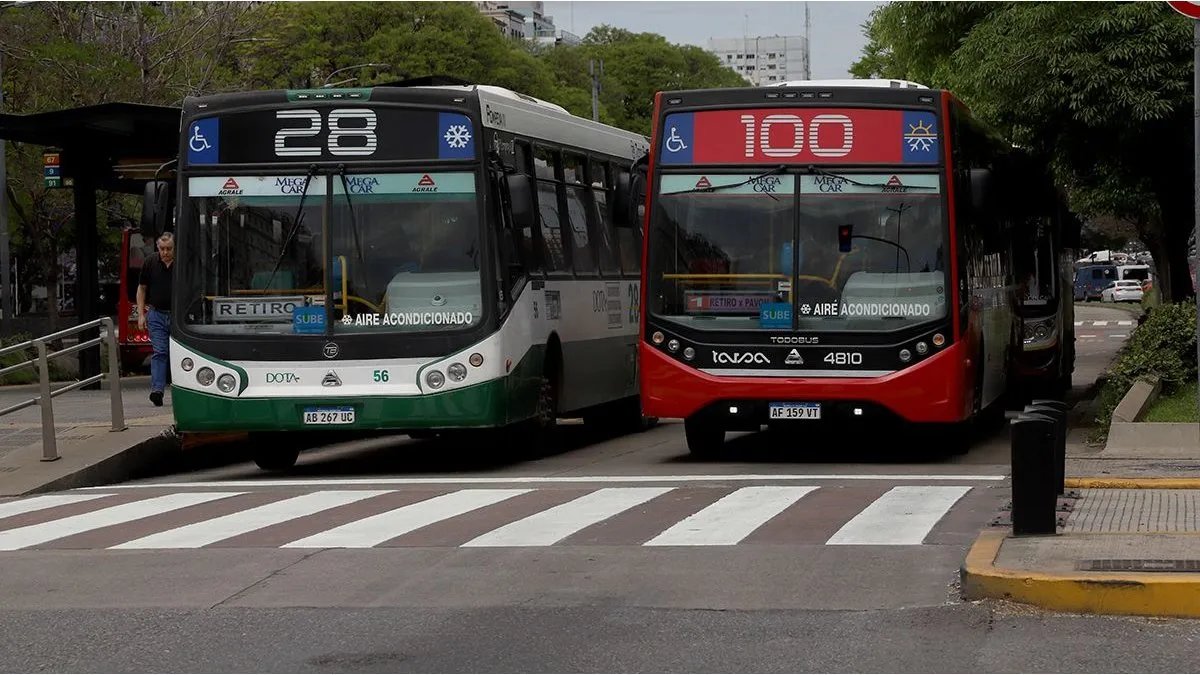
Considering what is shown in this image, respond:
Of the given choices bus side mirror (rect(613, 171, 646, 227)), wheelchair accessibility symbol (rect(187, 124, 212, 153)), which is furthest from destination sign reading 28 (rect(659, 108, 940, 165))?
wheelchair accessibility symbol (rect(187, 124, 212, 153))

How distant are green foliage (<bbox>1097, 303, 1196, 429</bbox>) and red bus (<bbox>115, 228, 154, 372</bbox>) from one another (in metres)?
20.2

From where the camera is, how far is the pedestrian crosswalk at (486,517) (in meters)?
11.6

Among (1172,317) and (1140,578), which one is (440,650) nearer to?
(1140,578)

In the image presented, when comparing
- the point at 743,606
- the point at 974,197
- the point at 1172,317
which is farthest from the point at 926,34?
the point at 743,606

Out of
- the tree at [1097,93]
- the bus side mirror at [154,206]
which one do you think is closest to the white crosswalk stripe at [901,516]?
the bus side mirror at [154,206]

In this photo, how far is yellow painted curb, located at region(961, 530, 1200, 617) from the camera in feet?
27.6

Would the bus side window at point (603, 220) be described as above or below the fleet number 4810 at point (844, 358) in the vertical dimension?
above

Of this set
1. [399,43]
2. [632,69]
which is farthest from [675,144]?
[632,69]

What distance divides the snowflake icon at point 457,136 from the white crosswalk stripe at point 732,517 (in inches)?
156

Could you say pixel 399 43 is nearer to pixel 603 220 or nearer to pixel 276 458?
pixel 603 220

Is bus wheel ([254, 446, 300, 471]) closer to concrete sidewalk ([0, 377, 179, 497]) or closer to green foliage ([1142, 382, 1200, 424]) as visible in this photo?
concrete sidewalk ([0, 377, 179, 497])

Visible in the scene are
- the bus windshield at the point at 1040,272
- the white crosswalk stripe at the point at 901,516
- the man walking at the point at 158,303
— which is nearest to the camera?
the white crosswalk stripe at the point at 901,516

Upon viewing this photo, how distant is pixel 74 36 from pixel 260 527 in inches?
1250

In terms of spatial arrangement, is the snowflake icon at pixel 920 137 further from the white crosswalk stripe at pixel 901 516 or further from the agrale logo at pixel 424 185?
the agrale logo at pixel 424 185
